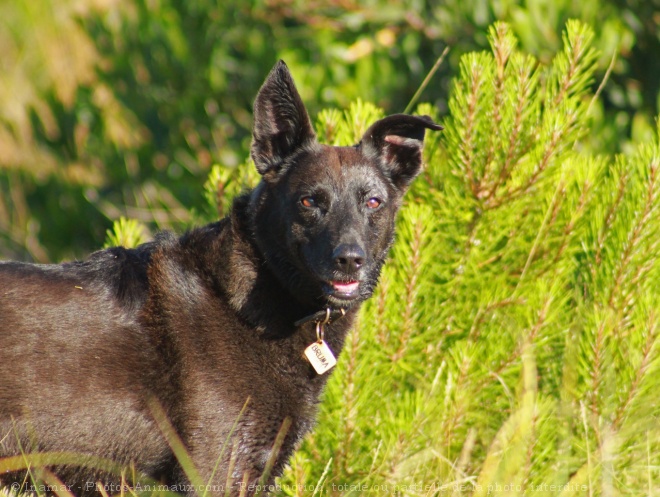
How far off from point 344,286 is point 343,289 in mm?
13

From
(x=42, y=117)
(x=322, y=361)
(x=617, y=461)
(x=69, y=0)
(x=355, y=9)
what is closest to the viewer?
(x=322, y=361)

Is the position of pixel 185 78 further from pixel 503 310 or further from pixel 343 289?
pixel 343 289

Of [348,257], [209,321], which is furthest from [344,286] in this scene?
[209,321]

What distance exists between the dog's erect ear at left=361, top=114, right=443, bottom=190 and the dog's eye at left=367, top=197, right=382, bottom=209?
245mm

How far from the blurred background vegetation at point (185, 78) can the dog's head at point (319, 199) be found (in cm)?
290

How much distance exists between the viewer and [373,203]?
3.66 m

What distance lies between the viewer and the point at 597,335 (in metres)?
3.81

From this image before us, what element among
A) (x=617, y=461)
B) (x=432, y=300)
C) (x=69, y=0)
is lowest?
(x=617, y=461)

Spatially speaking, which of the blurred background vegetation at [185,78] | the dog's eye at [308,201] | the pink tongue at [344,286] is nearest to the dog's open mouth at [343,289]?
the pink tongue at [344,286]

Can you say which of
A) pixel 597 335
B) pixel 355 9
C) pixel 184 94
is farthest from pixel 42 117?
pixel 597 335

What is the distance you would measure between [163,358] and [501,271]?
5.72ft

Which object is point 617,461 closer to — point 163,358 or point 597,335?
point 597,335

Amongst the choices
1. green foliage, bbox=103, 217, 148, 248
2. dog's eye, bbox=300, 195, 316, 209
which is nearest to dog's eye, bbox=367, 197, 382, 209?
dog's eye, bbox=300, 195, 316, 209

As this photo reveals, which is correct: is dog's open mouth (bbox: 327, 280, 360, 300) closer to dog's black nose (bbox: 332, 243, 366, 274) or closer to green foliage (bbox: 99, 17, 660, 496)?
dog's black nose (bbox: 332, 243, 366, 274)
